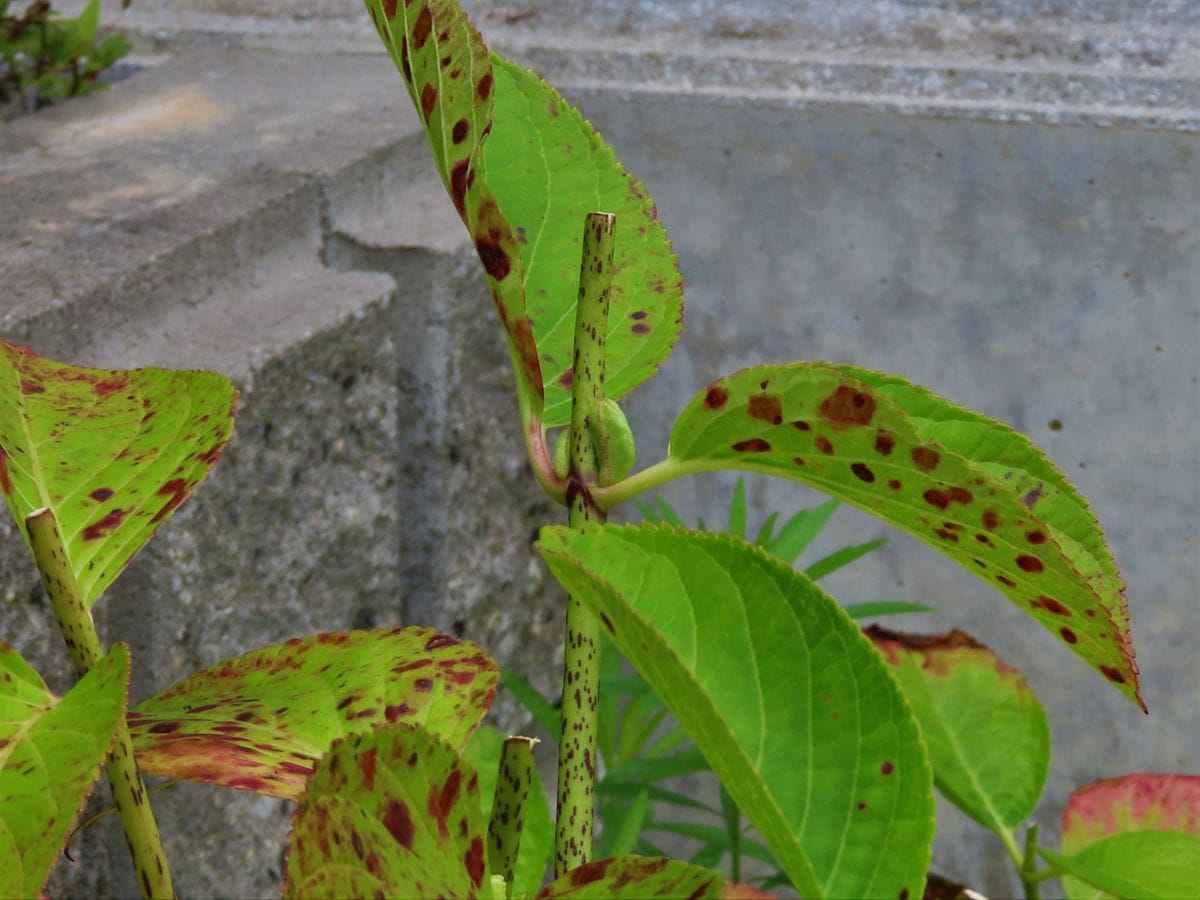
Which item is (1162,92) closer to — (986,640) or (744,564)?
(986,640)

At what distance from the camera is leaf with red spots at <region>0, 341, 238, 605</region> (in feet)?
1.35

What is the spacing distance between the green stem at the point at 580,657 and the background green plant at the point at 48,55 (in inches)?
50.8

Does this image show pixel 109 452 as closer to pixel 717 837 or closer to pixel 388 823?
pixel 388 823

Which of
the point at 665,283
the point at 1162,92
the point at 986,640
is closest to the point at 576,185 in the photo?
the point at 665,283

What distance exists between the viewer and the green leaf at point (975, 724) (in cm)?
63

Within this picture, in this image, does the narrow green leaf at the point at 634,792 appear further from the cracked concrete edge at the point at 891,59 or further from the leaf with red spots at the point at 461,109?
the leaf with red spots at the point at 461,109

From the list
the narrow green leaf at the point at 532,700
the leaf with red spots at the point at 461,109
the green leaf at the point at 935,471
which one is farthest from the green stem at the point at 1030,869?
the narrow green leaf at the point at 532,700

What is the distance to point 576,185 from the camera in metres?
0.43

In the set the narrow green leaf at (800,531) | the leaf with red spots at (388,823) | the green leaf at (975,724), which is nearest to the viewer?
the leaf with red spots at (388,823)

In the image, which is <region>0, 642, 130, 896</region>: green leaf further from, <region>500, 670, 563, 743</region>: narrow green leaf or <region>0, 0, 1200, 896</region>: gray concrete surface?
<region>500, 670, 563, 743</region>: narrow green leaf

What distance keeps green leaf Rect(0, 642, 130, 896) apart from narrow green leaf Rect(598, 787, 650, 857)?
35.0 inches

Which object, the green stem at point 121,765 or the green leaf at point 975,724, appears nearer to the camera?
the green stem at point 121,765

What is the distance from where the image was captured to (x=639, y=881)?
0.31 m

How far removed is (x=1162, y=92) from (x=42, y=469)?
44.0 inches
